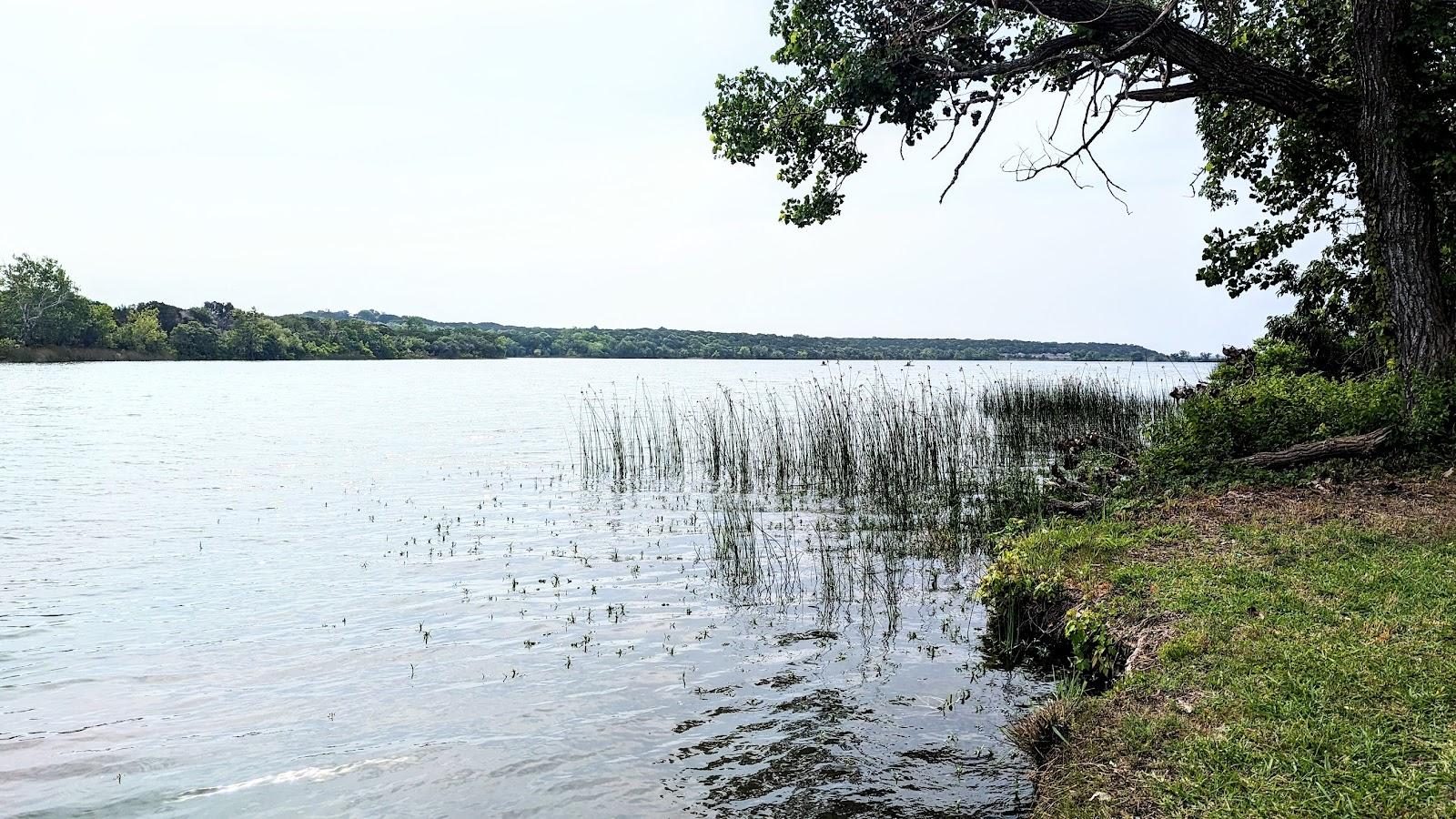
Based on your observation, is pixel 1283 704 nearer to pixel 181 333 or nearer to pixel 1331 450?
pixel 1331 450

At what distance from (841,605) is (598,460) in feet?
32.4

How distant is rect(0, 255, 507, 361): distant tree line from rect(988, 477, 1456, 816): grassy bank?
86668 mm

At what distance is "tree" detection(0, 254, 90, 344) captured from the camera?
73.0 m

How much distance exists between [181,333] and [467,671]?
9418 cm

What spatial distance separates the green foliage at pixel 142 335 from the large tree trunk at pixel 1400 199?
93.9m

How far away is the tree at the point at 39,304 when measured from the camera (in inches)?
2874

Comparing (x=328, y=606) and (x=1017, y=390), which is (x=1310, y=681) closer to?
(x=328, y=606)

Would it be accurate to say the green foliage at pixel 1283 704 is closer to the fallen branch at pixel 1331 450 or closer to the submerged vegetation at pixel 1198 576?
the submerged vegetation at pixel 1198 576

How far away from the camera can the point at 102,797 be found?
4285mm

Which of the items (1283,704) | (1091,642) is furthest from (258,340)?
(1283,704)

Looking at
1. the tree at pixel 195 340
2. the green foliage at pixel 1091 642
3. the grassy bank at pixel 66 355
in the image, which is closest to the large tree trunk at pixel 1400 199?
the green foliage at pixel 1091 642

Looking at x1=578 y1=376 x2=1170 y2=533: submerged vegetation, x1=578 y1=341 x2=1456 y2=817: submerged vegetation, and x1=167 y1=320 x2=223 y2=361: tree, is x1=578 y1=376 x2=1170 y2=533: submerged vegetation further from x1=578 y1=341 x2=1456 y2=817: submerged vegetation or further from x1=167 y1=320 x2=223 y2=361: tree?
x1=167 y1=320 x2=223 y2=361: tree

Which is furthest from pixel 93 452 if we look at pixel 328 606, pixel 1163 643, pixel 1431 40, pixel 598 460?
pixel 1431 40

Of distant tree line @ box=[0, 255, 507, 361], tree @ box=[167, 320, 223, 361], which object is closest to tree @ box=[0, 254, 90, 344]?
distant tree line @ box=[0, 255, 507, 361]
